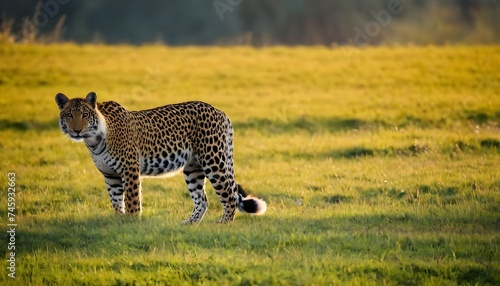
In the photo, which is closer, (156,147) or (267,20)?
(156,147)

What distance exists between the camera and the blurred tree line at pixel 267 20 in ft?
146

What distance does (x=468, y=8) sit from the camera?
45969 millimetres

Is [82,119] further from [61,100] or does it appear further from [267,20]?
[267,20]

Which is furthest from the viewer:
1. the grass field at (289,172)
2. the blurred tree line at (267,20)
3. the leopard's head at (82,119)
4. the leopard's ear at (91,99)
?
the blurred tree line at (267,20)

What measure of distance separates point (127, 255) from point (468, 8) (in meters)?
38.3

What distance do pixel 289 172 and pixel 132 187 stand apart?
4.70 m

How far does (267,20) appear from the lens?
53.8 m

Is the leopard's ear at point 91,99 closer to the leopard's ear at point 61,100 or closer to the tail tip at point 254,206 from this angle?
the leopard's ear at point 61,100

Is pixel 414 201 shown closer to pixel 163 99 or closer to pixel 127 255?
pixel 127 255

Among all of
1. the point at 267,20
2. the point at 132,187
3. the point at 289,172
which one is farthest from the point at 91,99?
the point at 267,20

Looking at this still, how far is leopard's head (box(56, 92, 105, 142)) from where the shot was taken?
12.1 m

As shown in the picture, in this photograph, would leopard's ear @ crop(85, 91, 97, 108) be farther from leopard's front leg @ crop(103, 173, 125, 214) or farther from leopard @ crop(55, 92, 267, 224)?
leopard's front leg @ crop(103, 173, 125, 214)

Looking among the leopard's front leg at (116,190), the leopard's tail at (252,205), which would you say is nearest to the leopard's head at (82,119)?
the leopard's front leg at (116,190)

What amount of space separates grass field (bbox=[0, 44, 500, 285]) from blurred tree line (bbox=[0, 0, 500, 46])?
9124 millimetres
